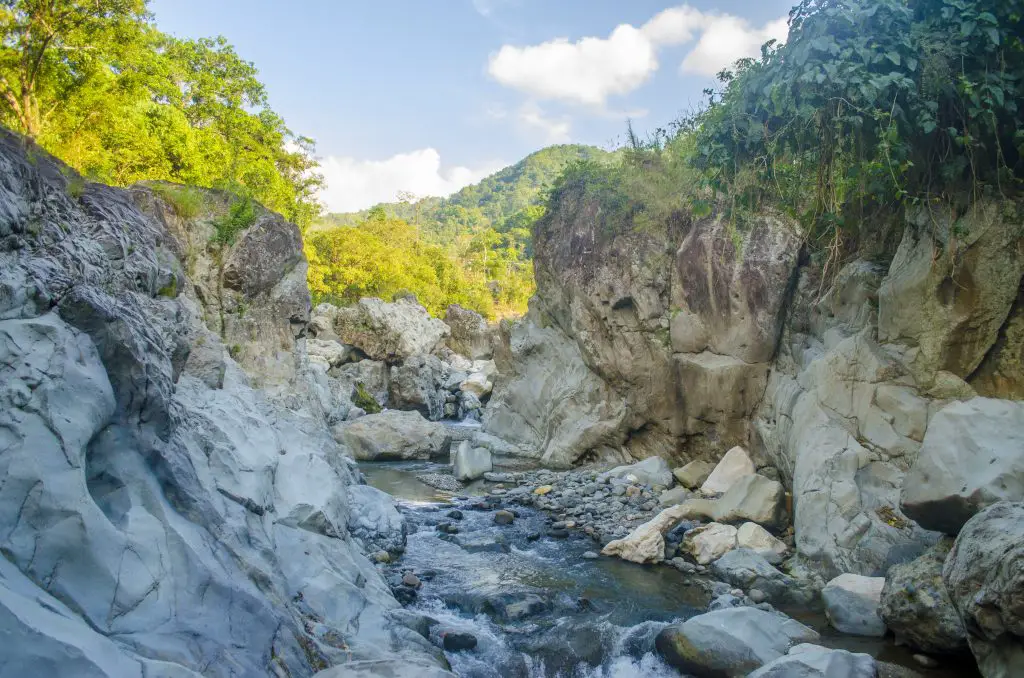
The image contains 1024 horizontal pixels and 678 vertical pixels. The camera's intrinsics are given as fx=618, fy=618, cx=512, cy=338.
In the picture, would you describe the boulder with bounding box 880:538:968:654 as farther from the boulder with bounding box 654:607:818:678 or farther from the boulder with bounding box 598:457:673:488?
the boulder with bounding box 598:457:673:488

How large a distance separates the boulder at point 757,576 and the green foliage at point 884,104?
4326 mm

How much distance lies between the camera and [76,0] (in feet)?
40.9

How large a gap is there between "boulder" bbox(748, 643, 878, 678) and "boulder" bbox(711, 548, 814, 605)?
2.24m

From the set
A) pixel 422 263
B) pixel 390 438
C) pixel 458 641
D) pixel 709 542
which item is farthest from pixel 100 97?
pixel 422 263

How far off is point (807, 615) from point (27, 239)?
772cm

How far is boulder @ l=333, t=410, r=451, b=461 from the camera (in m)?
15.2

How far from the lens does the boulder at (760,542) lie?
26.5ft

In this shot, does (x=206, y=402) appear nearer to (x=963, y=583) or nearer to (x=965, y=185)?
(x=963, y=583)

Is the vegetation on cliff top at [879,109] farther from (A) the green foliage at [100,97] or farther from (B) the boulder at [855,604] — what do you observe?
(A) the green foliage at [100,97]

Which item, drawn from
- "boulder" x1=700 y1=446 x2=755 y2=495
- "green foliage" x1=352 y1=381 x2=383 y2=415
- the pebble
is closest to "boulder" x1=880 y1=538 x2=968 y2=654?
"boulder" x1=700 y1=446 x2=755 y2=495

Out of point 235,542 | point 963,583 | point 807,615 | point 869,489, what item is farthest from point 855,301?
point 235,542

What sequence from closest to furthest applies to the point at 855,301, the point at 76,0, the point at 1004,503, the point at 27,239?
1. the point at 27,239
2. the point at 1004,503
3. the point at 855,301
4. the point at 76,0

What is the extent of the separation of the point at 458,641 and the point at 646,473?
724 cm

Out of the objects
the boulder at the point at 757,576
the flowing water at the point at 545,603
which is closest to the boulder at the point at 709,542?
the boulder at the point at 757,576
